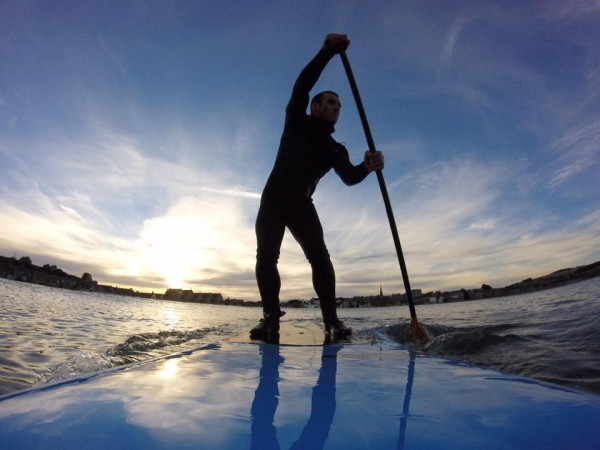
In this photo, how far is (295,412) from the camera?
1.18 meters

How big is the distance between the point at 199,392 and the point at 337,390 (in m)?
0.64

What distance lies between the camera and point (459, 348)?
4180mm

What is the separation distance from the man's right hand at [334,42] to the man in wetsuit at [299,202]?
598mm

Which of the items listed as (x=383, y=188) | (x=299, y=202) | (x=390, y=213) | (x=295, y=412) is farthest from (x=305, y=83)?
(x=295, y=412)

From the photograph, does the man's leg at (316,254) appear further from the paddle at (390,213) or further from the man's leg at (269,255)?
the paddle at (390,213)

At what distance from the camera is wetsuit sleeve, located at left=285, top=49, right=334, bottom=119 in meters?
3.72

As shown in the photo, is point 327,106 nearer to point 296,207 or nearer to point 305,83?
point 305,83

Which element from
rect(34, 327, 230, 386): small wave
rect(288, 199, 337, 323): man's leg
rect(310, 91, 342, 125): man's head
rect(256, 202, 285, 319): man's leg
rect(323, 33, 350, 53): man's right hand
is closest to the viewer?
rect(34, 327, 230, 386): small wave

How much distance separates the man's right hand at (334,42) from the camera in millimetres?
3658

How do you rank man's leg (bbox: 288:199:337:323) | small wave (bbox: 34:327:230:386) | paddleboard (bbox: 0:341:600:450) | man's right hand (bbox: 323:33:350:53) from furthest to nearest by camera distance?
man's leg (bbox: 288:199:337:323) < man's right hand (bbox: 323:33:350:53) < small wave (bbox: 34:327:230:386) < paddleboard (bbox: 0:341:600:450)

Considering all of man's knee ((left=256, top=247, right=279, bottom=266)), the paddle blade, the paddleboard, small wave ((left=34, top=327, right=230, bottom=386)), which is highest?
man's knee ((left=256, top=247, right=279, bottom=266))

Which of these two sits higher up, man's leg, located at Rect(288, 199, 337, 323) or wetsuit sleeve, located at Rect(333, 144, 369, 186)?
wetsuit sleeve, located at Rect(333, 144, 369, 186)

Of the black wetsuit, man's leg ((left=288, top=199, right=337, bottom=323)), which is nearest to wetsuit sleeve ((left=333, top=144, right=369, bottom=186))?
the black wetsuit

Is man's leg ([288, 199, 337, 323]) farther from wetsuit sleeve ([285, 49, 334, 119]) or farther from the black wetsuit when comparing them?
wetsuit sleeve ([285, 49, 334, 119])
